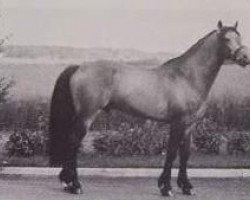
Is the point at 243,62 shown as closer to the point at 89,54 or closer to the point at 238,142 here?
the point at 238,142

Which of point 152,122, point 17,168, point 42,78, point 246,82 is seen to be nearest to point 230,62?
point 246,82

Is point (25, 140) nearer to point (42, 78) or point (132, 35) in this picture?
point (42, 78)

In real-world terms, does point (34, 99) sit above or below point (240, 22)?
below

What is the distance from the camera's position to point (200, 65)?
8.84 ft

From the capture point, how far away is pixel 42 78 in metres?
2.71

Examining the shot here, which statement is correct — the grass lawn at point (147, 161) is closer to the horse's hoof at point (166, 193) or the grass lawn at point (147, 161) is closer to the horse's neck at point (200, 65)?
the horse's hoof at point (166, 193)

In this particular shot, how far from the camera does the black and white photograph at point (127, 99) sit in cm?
265

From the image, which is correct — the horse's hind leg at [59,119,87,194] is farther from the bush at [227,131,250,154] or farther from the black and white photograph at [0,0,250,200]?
the bush at [227,131,250,154]

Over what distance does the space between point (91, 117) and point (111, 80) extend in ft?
0.60

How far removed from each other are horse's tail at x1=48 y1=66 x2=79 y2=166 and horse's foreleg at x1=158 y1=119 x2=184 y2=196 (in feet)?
1.31

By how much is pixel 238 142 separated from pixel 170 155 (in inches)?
11.6

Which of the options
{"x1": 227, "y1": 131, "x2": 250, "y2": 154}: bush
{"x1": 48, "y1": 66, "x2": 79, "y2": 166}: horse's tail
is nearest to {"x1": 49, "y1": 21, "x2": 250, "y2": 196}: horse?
{"x1": 48, "y1": 66, "x2": 79, "y2": 166}: horse's tail

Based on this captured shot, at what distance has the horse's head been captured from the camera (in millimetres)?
2600

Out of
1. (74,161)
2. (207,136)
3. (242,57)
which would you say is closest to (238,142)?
(207,136)
